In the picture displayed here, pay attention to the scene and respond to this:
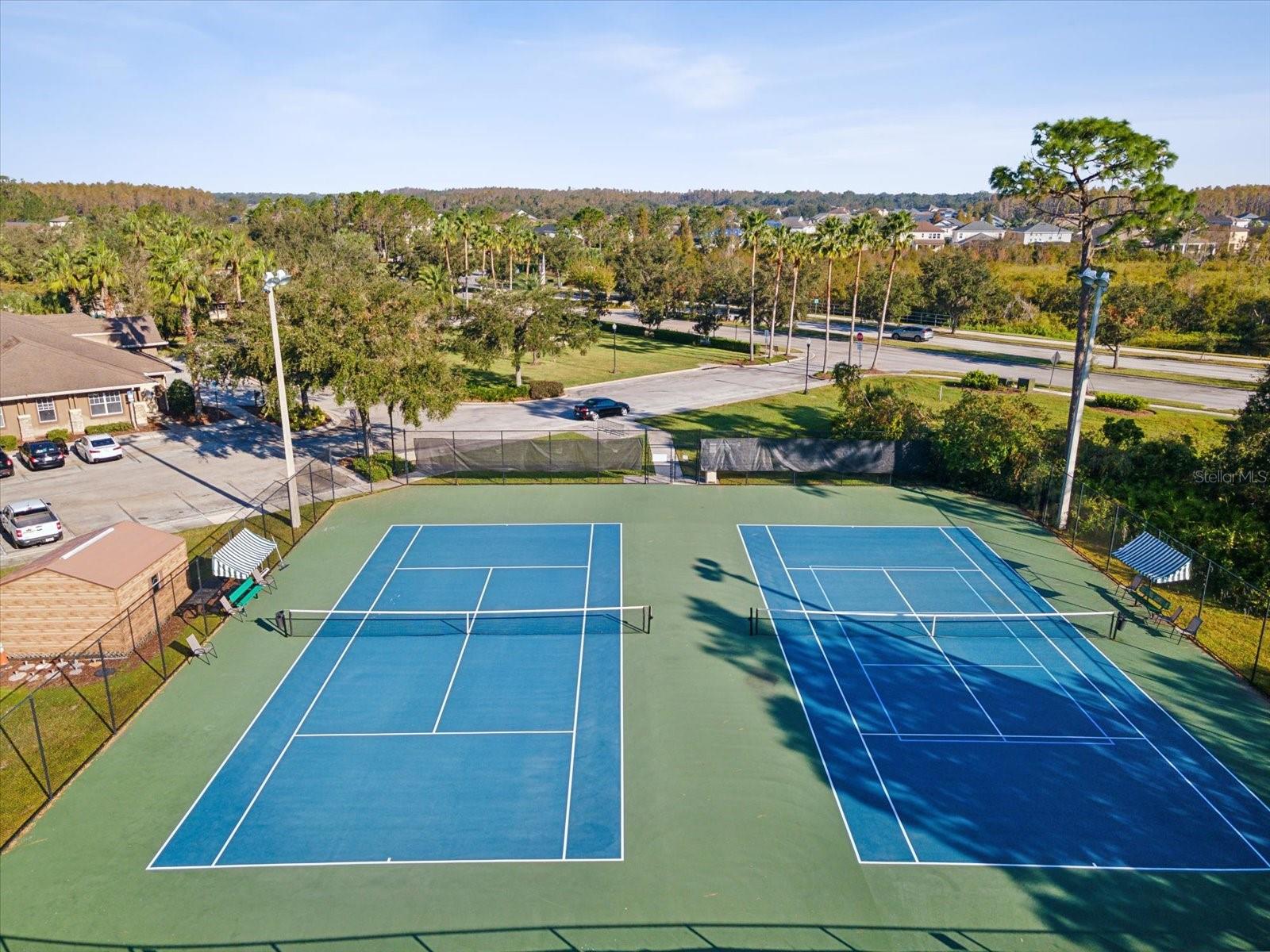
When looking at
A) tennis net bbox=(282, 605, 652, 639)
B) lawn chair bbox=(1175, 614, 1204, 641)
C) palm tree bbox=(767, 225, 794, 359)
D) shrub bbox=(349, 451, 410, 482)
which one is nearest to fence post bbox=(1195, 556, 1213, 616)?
lawn chair bbox=(1175, 614, 1204, 641)

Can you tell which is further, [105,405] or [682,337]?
[682,337]

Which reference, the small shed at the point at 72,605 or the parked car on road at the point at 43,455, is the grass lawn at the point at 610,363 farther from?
the small shed at the point at 72,605

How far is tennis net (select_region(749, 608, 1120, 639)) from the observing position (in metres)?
22.5

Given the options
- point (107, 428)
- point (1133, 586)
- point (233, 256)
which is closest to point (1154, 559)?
point (1133, 586)

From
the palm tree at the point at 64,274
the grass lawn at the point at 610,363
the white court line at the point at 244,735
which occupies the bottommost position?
the white court line at the point at 244,735

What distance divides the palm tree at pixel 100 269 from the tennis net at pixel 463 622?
171 feet

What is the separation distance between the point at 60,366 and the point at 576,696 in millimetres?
36344

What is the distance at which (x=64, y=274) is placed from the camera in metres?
64.7

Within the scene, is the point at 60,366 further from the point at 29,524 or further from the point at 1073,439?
the point at 1073,439

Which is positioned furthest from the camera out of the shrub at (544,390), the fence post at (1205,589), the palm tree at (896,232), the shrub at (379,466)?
the palm tree at (896,232)

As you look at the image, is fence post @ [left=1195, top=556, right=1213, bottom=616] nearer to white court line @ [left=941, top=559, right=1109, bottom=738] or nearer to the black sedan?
white court line @ [left=941, top=559, right=1109, bottom=738]

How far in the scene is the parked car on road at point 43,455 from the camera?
117 feet

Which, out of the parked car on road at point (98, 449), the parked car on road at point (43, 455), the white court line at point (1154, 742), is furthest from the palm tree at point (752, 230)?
the parked car on road at point (43, 455)

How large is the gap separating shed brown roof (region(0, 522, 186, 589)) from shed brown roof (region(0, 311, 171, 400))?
815 inches
